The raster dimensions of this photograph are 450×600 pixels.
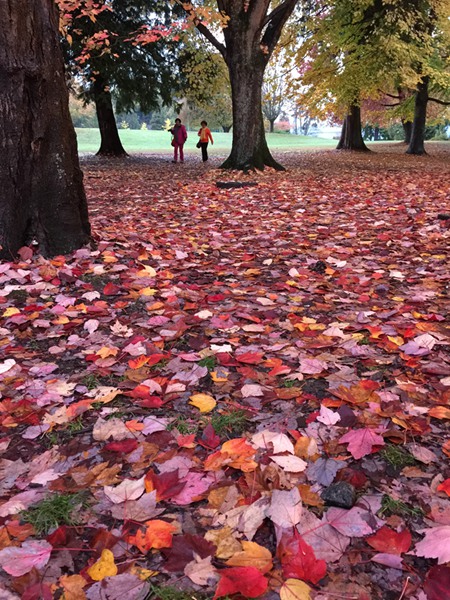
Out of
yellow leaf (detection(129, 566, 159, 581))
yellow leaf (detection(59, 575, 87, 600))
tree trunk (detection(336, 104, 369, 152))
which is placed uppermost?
tree trunk (detection(336, 104, 369, 152))

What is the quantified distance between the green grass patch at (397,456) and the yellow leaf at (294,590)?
26.5 inches

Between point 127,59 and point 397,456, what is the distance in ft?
60.2

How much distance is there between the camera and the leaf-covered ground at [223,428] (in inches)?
54.2

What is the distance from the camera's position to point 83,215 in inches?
185

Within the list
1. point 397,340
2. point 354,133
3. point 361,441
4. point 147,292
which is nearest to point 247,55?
point 147,292

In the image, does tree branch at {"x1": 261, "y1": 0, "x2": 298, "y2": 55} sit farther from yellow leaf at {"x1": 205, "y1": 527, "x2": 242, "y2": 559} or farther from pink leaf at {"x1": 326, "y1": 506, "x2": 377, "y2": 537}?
yellow leaf at {"x1": 205, "y1": 527, "x2": 242, "y2": 559}

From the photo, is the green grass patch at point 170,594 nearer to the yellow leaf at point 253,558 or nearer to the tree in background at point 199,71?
the yellow leaf at point 253,558

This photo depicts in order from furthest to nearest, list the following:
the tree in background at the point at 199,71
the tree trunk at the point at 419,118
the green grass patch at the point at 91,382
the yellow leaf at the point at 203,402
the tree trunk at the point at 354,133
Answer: the tree trunk at the point at 354,133
the tree trunk at the point at 419,118
the tree in background at the point at 199,71
the green grass patch at the point at 91,382
the yellow leaf at the point at 203,402

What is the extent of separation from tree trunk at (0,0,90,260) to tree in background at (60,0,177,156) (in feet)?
42.5

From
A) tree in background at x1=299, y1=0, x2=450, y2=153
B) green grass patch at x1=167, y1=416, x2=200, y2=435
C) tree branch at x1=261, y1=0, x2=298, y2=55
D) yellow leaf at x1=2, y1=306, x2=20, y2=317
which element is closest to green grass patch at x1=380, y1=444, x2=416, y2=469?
green grass patch at x1=167, y1=416, x2=200, y2=435

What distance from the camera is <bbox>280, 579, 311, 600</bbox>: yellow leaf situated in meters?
1.26

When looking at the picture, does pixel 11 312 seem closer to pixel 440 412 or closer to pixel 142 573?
pixel 142 573

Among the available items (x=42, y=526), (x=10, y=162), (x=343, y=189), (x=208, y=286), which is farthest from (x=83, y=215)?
(x=343, y=189)

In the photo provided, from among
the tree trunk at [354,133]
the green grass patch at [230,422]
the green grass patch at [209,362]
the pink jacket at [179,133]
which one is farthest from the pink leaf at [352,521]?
the tree trunk at [354,133]
